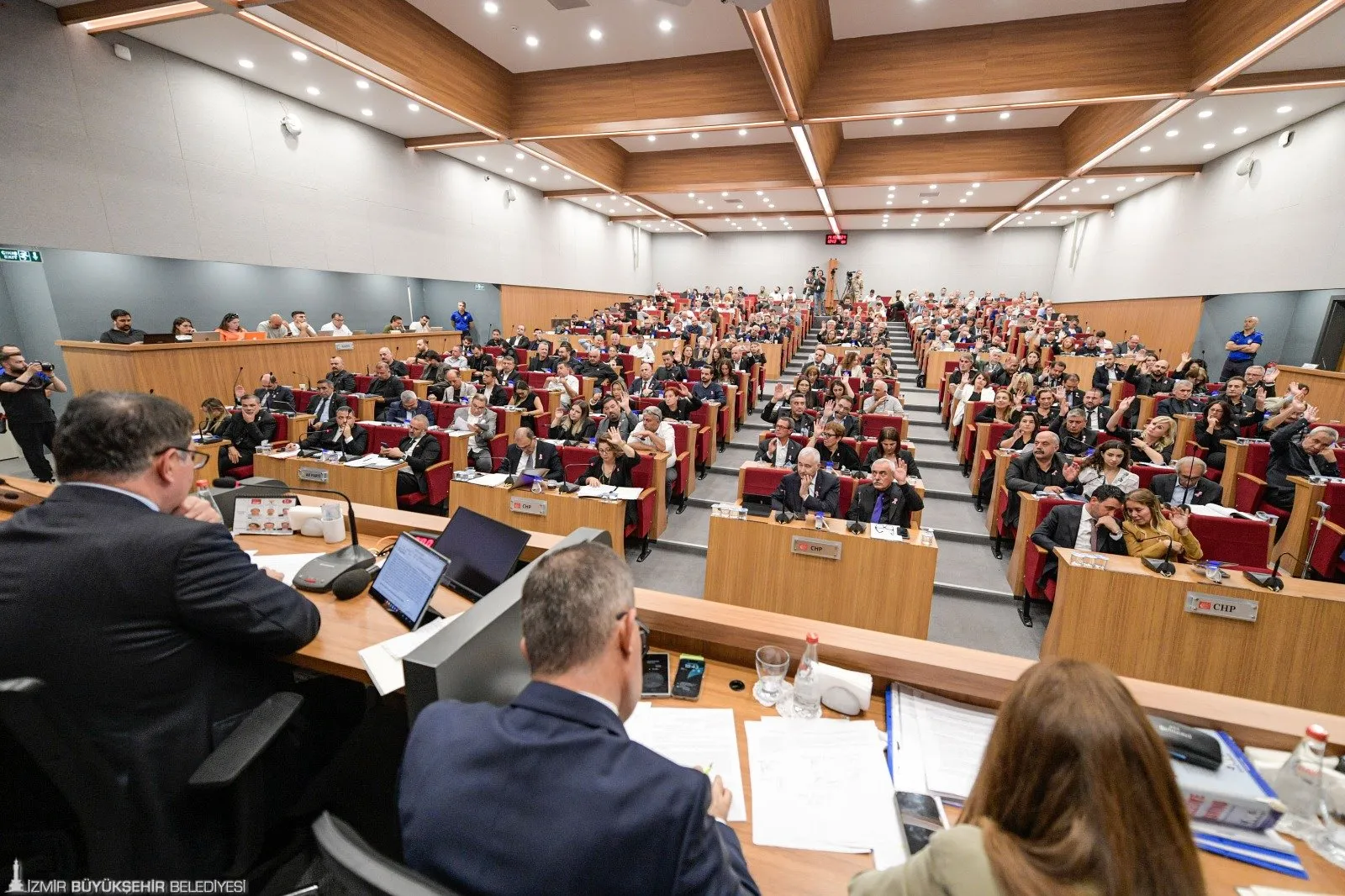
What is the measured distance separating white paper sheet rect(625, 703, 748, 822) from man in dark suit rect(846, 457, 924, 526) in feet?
9.51

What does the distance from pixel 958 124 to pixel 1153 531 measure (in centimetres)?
1042

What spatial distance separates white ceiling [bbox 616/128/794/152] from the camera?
37.3 ft

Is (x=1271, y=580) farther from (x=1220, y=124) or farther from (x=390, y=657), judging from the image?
(x=1220, y=124)

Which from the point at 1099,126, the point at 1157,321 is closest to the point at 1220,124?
the point at 1099,126

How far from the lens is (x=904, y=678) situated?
154cm

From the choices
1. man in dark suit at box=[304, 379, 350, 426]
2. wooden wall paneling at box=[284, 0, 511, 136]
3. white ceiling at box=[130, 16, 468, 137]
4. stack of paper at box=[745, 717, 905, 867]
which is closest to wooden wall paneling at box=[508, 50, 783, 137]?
wooden wall paneling at box=[284, 0, 511, 136]

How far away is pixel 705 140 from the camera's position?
12.2m

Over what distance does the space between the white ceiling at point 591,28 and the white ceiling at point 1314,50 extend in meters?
6.32

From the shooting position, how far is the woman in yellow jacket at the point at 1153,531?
351 centimetres

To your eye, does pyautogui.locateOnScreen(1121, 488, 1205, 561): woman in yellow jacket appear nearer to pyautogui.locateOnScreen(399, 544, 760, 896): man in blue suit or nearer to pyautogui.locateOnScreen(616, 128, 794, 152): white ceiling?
pyautogui.locateOnScreen(399, 544, 760, 896): man in blue suit

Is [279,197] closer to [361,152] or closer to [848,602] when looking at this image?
[361,152]

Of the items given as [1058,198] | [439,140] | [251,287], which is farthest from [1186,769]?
[1058,198]

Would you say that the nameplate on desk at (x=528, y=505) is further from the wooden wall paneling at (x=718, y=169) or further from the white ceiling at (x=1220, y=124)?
the wooden wall paneling at (x=718, y=169)

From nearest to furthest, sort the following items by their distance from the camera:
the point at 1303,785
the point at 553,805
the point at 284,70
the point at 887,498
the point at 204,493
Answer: the point at 553,805 < the point at 1303,785 < the point at 204,493 < the point at 887,498 < the point at 284,70
